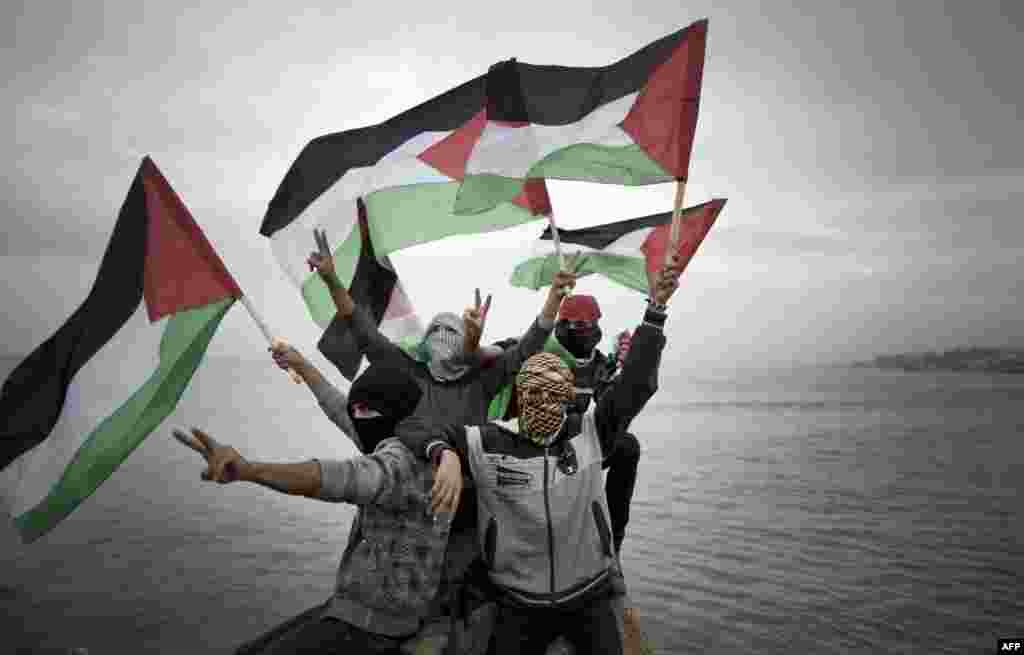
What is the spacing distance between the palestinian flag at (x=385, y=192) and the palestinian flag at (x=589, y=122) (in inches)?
14.2

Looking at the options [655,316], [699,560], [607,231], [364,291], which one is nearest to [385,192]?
[364,291]

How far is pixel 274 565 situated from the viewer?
16.0 m

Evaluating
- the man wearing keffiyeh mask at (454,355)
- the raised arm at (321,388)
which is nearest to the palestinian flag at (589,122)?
the man wearing keffiyeh mask at (454,355)

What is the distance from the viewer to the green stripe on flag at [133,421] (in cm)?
523

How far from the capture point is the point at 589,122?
7.16 meters

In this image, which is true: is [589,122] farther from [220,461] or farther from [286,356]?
[220,461]

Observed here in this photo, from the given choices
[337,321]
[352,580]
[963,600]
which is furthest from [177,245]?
[963,600]

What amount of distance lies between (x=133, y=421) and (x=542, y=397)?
11.7 ft

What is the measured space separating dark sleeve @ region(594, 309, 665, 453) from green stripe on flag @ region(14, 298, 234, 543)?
11.6 feet

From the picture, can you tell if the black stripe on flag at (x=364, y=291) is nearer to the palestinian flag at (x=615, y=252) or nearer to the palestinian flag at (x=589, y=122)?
the palestinian flag at (x=589, y=122)

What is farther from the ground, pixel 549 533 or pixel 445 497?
pixel 445 497

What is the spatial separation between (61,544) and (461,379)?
17.6 m

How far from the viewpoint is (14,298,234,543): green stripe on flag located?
5.23m

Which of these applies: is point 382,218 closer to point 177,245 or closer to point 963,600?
point 177,245
